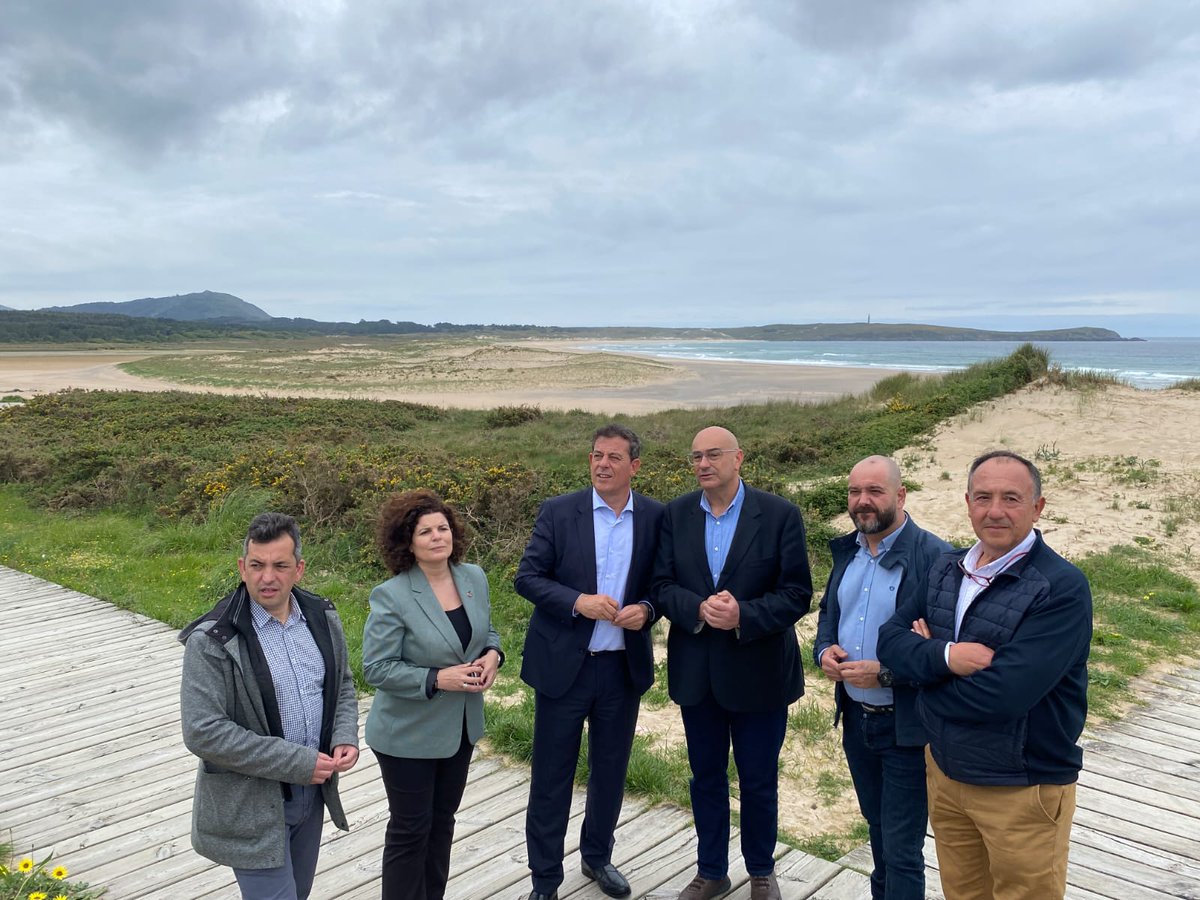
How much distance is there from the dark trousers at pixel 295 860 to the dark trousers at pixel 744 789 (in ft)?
4.77

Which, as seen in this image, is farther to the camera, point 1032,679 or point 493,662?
point 493,662

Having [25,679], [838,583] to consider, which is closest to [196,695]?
[838,583]

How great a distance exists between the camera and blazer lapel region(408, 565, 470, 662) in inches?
117

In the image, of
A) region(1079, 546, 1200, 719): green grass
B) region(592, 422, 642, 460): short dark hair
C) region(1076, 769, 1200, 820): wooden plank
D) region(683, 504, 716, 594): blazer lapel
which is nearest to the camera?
region(683, 504, 716, 594): blazer lapel

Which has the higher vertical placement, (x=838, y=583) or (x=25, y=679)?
(x=838, y=583)

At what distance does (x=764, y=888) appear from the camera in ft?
10.6

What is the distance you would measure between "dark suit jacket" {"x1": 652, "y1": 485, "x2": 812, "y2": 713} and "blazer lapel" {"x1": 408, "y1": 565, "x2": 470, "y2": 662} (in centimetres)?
83

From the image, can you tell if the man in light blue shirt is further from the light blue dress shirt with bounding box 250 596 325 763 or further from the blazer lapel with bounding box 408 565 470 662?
the light blue dress shirt with bounding box 250 596 325 763

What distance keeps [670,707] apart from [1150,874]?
115 inches

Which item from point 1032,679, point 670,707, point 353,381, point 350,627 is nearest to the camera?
point 1032,679

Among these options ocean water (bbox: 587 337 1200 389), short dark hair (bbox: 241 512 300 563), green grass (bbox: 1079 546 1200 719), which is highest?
short dark hair (bbox: 241 512 300 563)

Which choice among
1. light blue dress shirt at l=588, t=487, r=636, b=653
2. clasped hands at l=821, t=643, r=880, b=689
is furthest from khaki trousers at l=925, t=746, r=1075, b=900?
light blue dress shirt at l=588, t=487, r=636, b=653

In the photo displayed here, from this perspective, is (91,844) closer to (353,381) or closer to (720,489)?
(720,489)

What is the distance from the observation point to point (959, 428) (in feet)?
55.3
